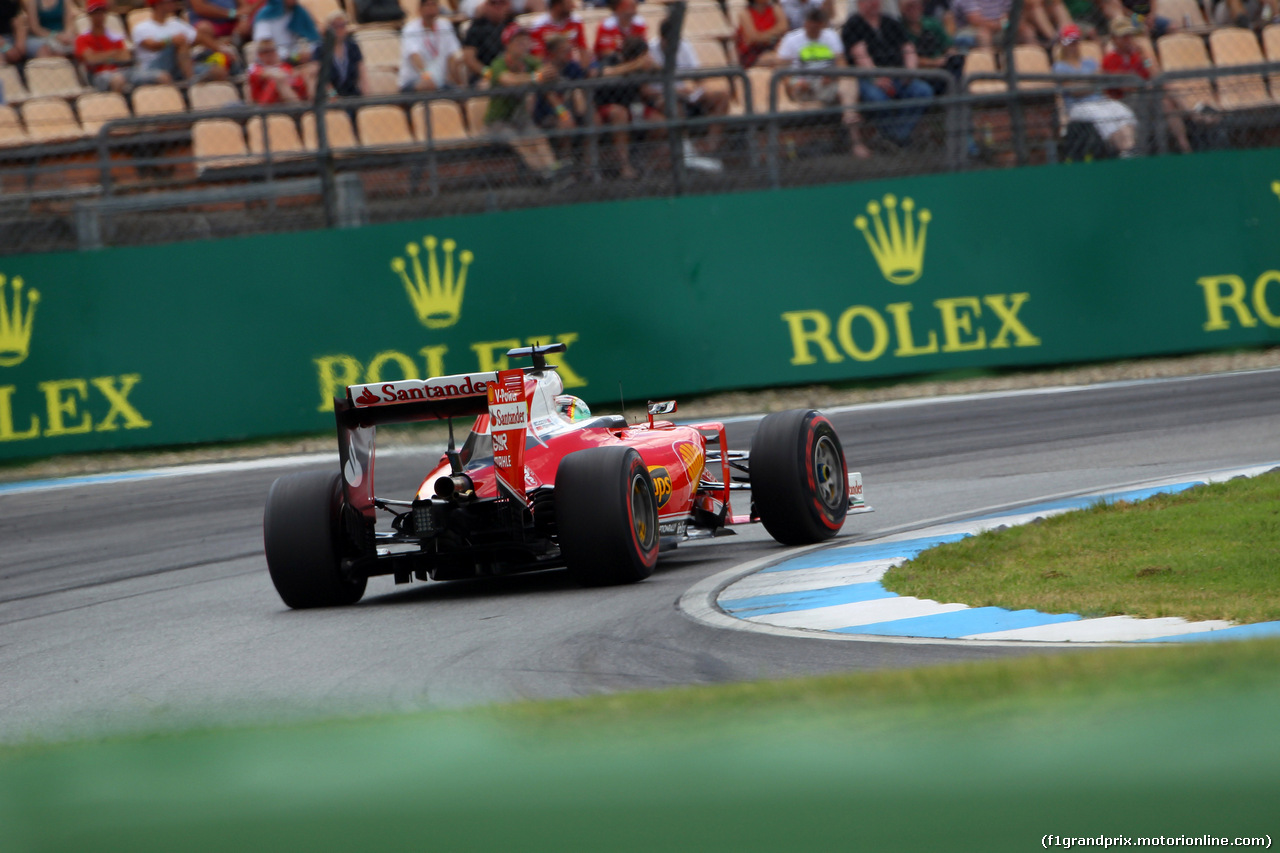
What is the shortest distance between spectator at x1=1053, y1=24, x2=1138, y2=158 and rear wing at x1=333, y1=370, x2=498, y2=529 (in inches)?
345

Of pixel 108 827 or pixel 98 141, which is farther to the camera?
pixel 98 141

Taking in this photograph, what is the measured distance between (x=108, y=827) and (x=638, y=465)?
5.02 metres

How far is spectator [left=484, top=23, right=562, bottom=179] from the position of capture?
13.0m

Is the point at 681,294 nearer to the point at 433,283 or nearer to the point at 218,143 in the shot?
the point at 433,283

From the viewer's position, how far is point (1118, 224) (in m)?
13.4

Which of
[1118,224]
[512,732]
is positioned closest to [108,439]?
[1118,224]

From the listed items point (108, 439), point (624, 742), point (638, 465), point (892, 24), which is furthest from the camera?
point (892, 24)

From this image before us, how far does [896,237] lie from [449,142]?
157 inches

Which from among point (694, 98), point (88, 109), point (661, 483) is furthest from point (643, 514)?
point (88, 109)

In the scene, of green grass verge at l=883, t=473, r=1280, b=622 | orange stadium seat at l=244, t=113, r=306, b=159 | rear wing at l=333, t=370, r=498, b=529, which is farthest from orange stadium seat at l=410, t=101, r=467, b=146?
green grass verge at l=883, t=473, r=1280, b=622

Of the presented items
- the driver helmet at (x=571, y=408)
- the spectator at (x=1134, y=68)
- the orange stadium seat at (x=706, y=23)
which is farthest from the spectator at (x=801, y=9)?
the driver helmet at (x=571, y=408)

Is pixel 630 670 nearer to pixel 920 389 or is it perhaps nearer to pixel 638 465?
pixel 638 465

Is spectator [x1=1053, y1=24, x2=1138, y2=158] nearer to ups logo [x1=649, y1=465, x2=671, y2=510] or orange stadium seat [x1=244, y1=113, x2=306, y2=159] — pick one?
orange stadium seat [x1=244, y1=113, x2=306, y2=159]

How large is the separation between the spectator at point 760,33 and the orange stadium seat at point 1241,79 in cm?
402
